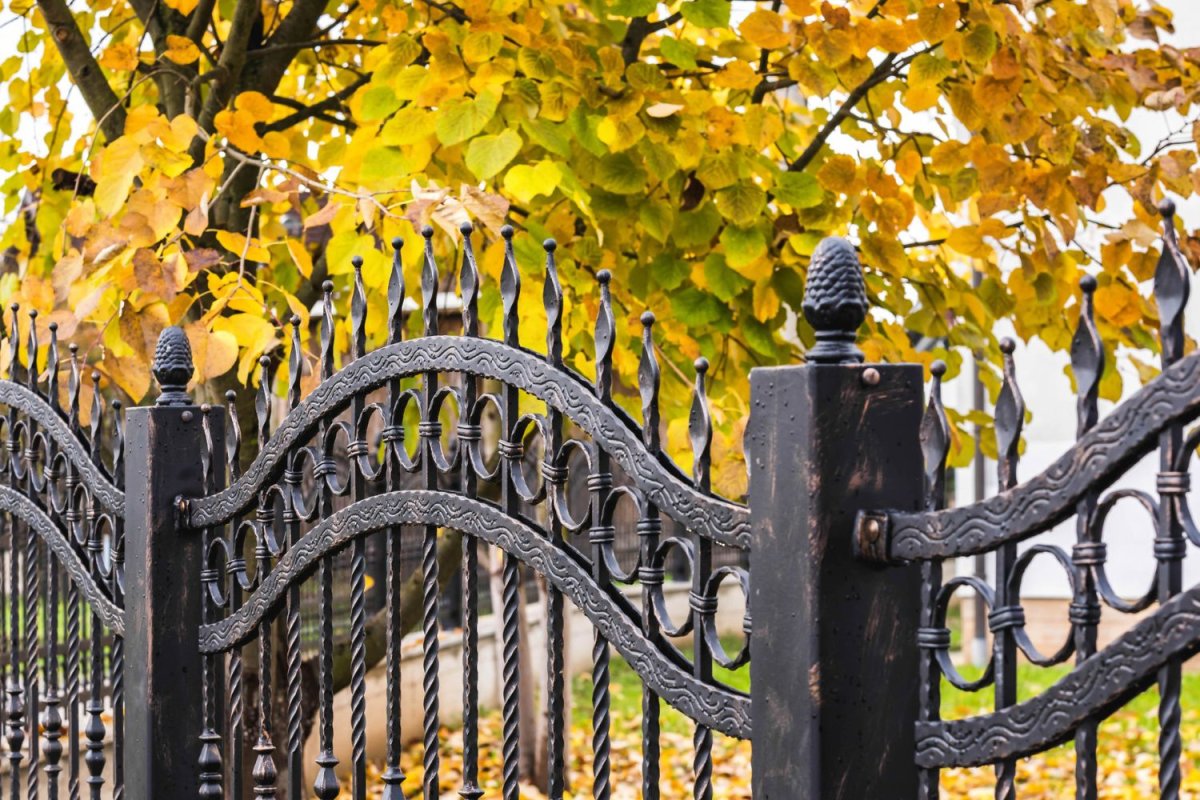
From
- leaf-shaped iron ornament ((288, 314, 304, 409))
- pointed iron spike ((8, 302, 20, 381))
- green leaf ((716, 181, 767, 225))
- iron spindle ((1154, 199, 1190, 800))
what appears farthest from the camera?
pointed iron spike ((8, 302, 20, 381))

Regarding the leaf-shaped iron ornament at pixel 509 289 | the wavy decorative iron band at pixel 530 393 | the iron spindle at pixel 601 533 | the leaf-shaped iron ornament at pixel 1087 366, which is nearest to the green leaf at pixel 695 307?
the wavy decorative iron band at pixel 530 393

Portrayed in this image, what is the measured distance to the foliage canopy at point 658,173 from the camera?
323 cm

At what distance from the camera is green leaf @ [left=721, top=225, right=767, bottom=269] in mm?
3402

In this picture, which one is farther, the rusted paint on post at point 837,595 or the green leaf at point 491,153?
the green leaf at point 491,153

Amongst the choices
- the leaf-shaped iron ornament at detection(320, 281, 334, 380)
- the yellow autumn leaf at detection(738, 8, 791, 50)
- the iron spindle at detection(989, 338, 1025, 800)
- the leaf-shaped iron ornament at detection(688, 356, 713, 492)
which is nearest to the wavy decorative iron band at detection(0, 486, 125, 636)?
the leaf-shaped iron ornament at detection(320, 281, 334, 380)

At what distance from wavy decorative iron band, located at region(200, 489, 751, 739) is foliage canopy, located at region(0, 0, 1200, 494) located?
732 millimetres

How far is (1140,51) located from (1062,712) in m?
3.13

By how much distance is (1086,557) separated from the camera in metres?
1.30

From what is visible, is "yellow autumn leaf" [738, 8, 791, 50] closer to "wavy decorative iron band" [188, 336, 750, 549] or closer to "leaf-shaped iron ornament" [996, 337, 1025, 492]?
"wavy decorative iron band" [188, 336, 750, 549]

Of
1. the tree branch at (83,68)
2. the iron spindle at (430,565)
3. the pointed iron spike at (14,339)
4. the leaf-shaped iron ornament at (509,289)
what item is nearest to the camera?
the leaf-shaped iron ornament at (509,289)

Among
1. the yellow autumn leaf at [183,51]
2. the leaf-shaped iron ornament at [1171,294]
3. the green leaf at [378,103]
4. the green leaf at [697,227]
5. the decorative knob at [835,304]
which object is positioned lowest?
the leaf-shaped iron ornament at [1171,294]

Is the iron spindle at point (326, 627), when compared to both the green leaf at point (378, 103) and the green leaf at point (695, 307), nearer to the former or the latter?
the green leaf at point (378, 103)

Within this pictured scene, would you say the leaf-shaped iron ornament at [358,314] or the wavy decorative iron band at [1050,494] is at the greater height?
the leaf-shaped iron ornament at [358,314]

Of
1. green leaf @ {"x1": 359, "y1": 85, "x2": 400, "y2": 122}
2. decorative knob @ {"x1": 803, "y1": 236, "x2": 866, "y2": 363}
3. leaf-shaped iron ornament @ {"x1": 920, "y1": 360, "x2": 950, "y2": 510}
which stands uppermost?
green leaf @ {"x1": 359, "y1": 85, "x2": 400, "y2": 122}
